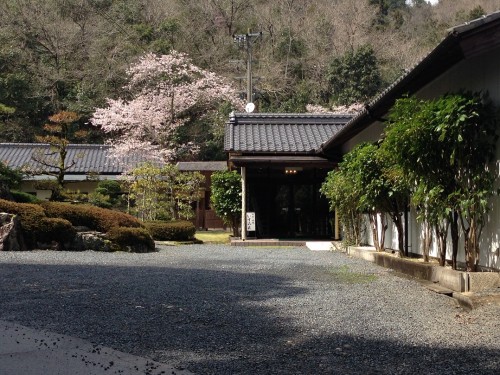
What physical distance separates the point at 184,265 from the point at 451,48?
19.3 ft

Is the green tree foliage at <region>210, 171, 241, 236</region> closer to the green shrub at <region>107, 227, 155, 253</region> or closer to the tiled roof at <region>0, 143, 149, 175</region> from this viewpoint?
the green shrub at <region>107, 227, 155, 253</region>

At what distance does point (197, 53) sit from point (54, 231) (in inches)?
876

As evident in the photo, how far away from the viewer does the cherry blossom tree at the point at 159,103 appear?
28.2m

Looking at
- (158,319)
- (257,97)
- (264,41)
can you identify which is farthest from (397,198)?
(264,41)

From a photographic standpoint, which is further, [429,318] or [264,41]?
[264,41]

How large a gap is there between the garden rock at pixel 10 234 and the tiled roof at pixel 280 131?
23.8 ft

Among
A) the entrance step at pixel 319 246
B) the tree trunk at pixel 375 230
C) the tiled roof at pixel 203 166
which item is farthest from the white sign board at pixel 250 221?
the tiled roof at pixel 203 166

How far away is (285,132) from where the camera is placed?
777 inches

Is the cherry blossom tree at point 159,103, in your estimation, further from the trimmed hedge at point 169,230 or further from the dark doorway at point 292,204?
the trimmed hedge at point 169,230

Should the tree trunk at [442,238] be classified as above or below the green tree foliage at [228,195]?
below

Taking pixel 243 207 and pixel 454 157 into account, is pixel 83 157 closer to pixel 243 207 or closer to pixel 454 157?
pixel 243 207

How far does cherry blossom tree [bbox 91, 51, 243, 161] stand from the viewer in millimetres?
28156

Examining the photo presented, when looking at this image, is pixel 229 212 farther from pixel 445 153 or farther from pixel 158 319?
pixel 158 319

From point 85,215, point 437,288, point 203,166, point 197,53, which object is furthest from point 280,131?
point 197,53
